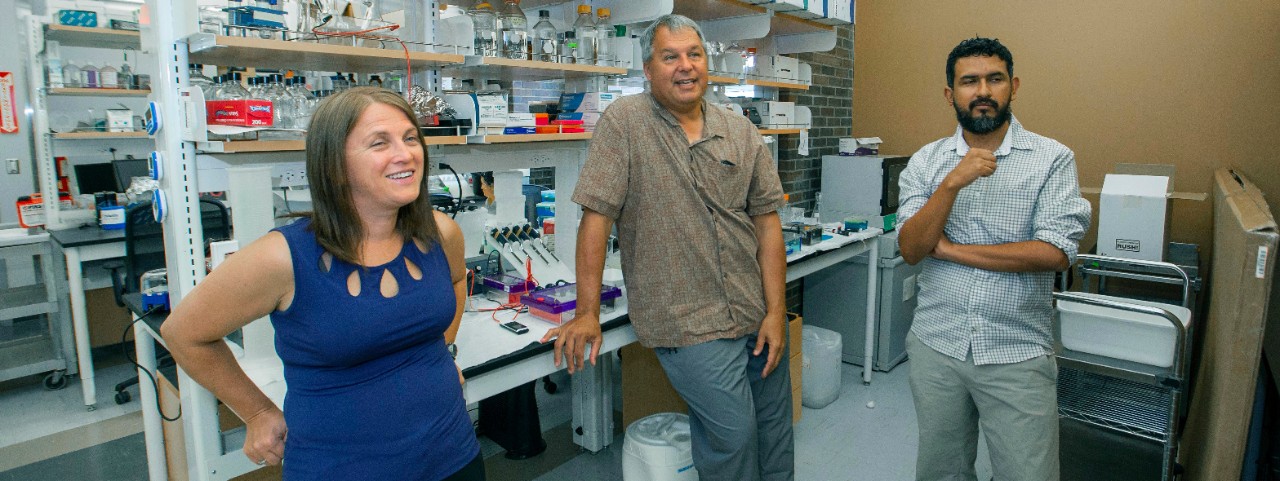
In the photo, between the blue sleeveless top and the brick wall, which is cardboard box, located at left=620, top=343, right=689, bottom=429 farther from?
the blue sleeveless top

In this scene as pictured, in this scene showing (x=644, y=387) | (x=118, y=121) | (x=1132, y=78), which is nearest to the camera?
(x=644, y=387)

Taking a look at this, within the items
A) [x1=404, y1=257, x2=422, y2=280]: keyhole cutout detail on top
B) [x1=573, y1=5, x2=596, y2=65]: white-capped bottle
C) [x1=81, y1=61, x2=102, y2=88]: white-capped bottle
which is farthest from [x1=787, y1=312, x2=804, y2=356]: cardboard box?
[x1=81, y1=61, x2=102, y2=88]: white-capped bottle

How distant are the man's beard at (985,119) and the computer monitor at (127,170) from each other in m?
4.33

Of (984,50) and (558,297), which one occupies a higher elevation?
(984,50)

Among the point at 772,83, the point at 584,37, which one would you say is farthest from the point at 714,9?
the point at 584,37

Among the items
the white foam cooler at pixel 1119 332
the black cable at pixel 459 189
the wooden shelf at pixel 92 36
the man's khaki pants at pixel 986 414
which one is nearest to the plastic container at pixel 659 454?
the man's khaki pants at pixel 986 414

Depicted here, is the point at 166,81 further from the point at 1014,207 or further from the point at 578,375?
the point at 1014,207

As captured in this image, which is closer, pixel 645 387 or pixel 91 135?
pixel 645 387

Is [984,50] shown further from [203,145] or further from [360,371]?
[203,145]

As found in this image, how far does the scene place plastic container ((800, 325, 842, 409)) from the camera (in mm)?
3352

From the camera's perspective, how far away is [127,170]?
4.26 meters

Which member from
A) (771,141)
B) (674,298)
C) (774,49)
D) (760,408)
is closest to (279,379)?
(674,298)

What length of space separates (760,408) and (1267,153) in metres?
3.20

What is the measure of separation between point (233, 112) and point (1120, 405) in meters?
2.87
